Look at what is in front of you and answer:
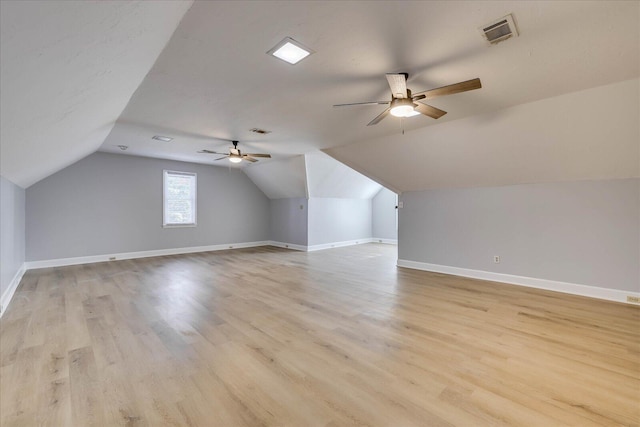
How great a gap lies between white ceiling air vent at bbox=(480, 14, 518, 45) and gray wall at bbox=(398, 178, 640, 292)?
10.7 ft

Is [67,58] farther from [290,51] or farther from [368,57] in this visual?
[368,57]

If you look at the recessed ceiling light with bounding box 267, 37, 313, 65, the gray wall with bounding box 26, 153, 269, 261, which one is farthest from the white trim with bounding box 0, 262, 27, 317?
the recessed ceiling light with bounding box 267, 37, 313, 65

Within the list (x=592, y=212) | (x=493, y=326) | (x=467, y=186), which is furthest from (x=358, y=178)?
(x=493, y=326)

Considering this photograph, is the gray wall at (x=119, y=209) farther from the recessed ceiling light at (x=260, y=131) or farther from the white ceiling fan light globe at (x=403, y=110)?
the white ceiling fan light globe at (x=403, y=110)

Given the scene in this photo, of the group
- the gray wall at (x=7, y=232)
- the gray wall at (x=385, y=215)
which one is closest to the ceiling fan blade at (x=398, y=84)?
the gray wall at (x=7, y=232)

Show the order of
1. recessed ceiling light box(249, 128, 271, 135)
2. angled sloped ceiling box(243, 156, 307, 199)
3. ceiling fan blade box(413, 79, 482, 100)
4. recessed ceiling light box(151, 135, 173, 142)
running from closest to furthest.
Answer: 1. ceiling fan blade box(413, 79, 482, 100)
2. recessed ceiling light box(249, 128, 271, 135)
3. recessed ceiling light box(151, 135, 173, 142)
4. angled sloped ceiling box(243, 156, 307, 199)

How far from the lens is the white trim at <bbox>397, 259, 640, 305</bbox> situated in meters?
3.77

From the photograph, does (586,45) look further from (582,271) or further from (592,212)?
(582,271)

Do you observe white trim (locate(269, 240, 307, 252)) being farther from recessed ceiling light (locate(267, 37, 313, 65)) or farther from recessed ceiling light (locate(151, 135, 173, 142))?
recessed ceiling light (locate(267, 37, 313, 65))

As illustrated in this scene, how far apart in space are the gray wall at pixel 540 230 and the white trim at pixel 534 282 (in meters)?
0.07

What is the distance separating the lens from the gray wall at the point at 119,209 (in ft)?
19.2

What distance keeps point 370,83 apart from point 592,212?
152 inches

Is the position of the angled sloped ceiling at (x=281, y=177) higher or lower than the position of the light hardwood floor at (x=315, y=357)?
higher

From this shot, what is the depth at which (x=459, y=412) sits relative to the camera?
1.70m
